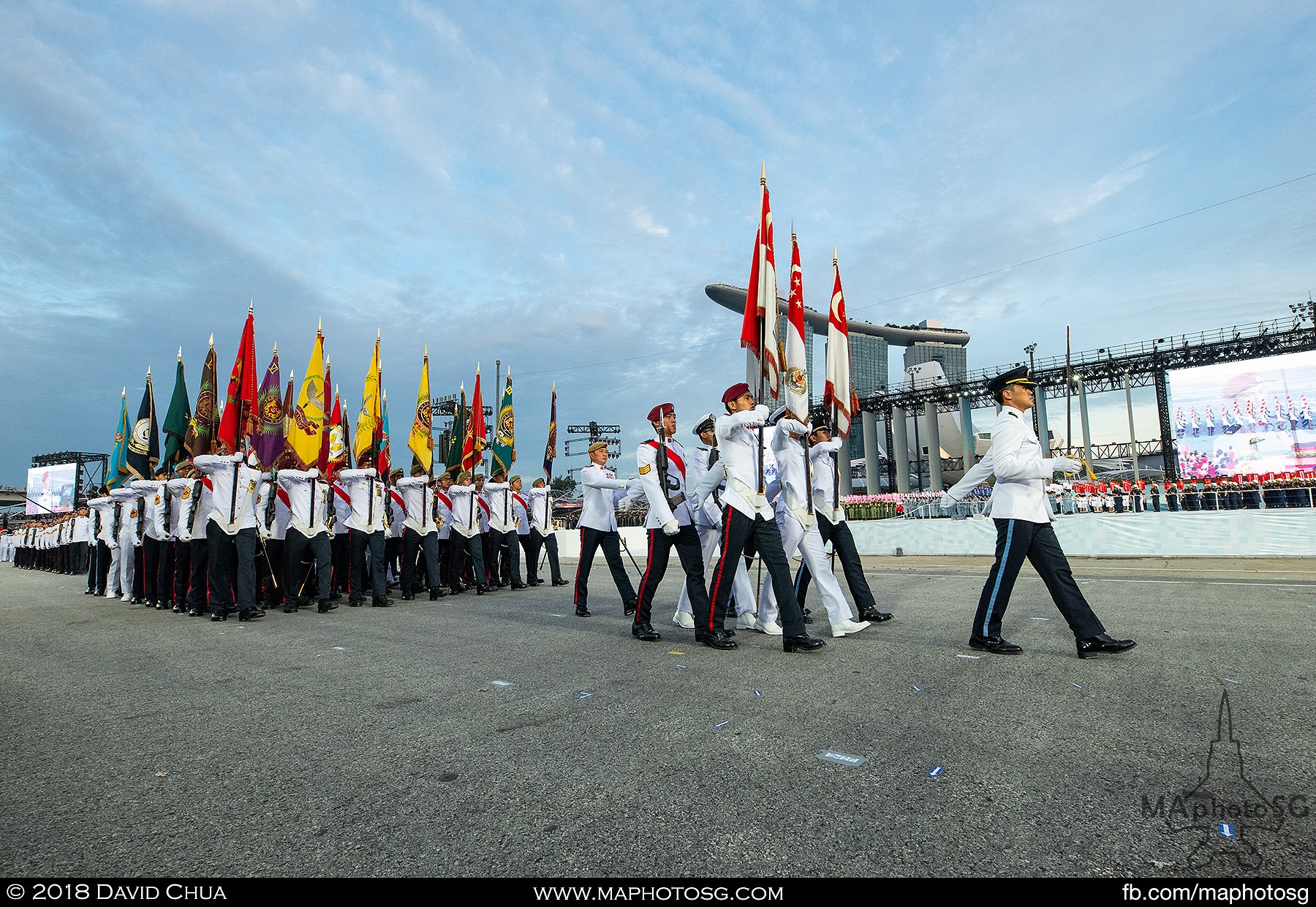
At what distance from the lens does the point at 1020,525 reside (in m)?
4.85

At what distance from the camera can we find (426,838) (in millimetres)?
2031

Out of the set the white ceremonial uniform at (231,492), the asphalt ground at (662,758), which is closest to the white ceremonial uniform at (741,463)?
the asphalt ground at (662,758)

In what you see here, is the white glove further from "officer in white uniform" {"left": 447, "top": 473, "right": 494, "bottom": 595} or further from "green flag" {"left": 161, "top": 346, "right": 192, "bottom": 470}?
"green flag" {"left": 161, "top": 346, "right": 192, "bottom": 470}

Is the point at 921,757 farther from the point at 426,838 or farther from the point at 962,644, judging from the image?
the point at 962,644

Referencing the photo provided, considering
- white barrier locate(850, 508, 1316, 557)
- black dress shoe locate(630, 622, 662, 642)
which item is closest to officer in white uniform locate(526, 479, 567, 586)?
white barrier locate(850, 508, 1316, 557)

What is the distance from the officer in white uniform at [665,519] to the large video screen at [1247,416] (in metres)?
30.8

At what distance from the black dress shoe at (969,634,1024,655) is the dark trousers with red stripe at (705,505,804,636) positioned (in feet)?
3.71

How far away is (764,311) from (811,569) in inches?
91.6

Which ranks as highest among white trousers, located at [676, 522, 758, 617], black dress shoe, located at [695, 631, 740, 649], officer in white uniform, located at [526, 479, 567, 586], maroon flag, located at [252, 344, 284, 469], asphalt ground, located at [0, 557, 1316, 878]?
maroon flag, located at [252, 344, 284, 469]

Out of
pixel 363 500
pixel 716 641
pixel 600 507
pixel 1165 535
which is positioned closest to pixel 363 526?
pixel 363 500

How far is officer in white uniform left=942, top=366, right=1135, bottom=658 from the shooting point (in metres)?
4.52

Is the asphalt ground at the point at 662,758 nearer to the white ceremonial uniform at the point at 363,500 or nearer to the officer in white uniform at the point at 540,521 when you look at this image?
the white ceremonial uniform at the point at 363,500
